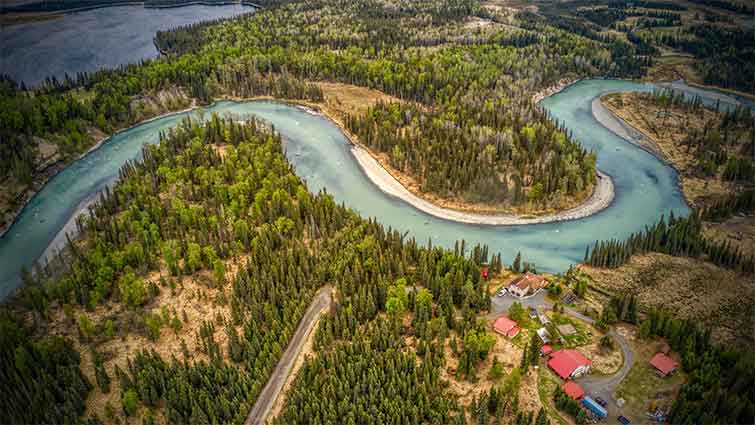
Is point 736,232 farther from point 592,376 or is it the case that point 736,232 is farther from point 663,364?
point 592,376

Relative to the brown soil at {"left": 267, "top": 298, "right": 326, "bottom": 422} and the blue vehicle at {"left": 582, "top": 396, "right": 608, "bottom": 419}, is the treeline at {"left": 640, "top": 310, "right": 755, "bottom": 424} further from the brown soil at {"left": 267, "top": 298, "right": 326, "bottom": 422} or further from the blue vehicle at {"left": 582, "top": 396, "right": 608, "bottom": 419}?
the brown soil at {"left": 267, "top": 298, "right": 326, "bottom": 422}

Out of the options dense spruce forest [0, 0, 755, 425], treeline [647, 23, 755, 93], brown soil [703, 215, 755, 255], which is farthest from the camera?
treeline [647, 23, 755, 93]

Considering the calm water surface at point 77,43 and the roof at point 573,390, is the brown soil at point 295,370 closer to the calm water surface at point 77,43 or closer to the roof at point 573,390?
the roof at point 573,390

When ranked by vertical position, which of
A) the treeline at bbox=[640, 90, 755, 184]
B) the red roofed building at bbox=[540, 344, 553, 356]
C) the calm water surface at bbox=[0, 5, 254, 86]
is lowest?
the red roofed building at bbox=[540, 344, 553, 356]

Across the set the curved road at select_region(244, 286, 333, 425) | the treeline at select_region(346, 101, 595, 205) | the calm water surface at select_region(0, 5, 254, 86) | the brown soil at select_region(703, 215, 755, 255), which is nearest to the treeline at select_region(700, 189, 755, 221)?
the brown soil at select_region(703, 215, 755, 255)

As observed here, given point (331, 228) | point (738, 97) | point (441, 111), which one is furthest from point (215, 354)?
point (738, 97)

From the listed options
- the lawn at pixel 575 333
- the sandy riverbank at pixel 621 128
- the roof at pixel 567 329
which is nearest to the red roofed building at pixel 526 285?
the lawn at pixel 575 333
